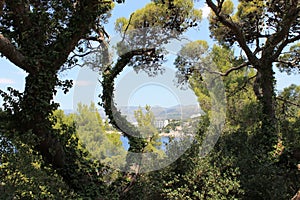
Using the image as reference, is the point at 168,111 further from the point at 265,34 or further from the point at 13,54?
the point at 265,34

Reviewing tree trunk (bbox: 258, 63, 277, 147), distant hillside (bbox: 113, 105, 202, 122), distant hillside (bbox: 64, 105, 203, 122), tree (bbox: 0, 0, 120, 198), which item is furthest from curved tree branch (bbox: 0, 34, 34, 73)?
tree trunk (bbox: 258, 63, 277, 147)

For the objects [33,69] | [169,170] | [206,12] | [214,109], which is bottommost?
[169,170]

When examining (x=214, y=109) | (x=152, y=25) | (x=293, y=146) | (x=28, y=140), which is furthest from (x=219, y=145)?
(x=28, y=140)

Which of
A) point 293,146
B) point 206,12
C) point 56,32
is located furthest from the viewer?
point 206,12

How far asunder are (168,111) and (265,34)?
330cm

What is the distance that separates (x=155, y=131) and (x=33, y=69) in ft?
8.24

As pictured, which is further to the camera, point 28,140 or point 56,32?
point 56,32

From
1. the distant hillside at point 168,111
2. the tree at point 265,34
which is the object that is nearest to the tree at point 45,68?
the distant hillside at point 168,111

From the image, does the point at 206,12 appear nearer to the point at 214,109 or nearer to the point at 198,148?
the point at 214,109

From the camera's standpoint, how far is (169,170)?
486 cm

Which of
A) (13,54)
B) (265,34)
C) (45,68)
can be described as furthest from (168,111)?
(265,34)

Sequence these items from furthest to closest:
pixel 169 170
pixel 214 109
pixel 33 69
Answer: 1. pixel 214 109
2. pixel 169 170
3. pixel 33 69

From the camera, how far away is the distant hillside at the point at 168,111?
502 cm

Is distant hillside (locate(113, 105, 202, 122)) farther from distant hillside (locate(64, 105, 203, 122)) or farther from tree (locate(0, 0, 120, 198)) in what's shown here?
tree (locate(0, 0, 120, 198))
